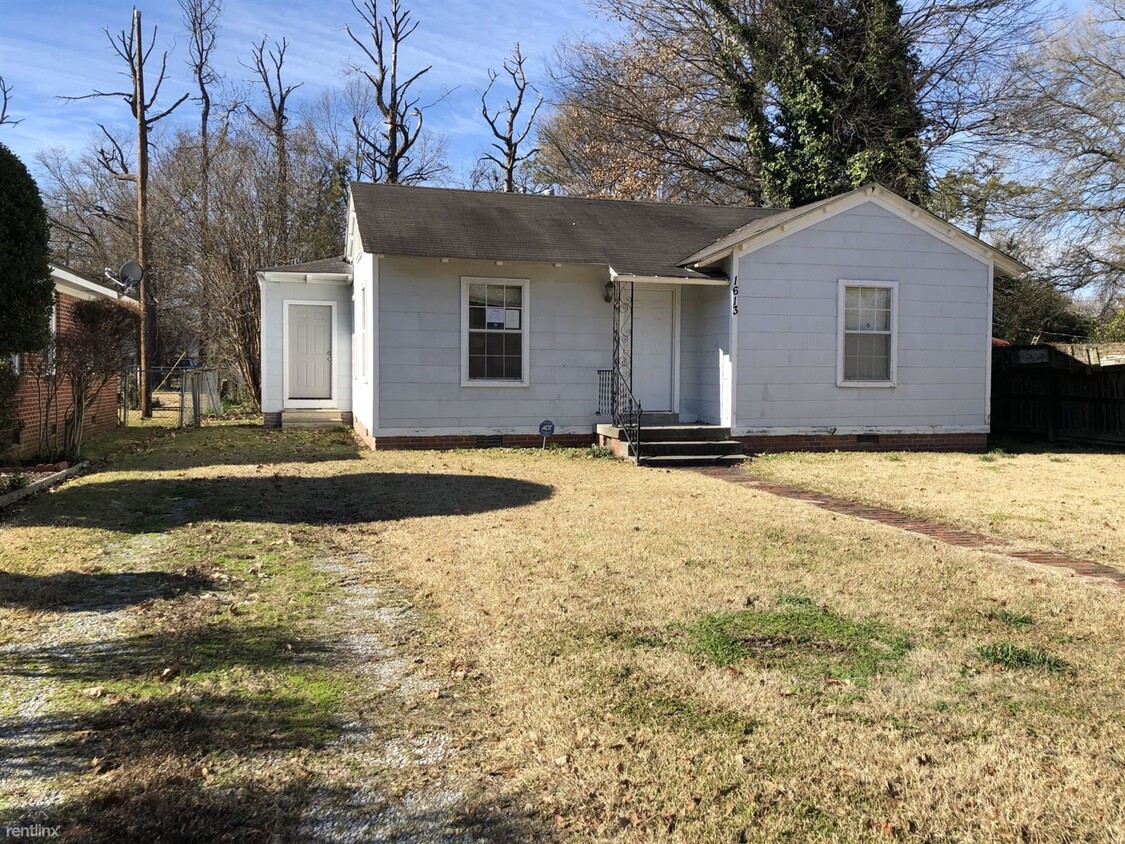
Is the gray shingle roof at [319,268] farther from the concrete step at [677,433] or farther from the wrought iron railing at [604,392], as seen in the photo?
the concrete step at [677,433]

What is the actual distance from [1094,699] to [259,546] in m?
5.53

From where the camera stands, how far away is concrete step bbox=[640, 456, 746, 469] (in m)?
11.7

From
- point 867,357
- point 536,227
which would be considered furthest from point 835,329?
point 536,227

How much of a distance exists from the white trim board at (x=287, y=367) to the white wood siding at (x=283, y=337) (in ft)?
0.07

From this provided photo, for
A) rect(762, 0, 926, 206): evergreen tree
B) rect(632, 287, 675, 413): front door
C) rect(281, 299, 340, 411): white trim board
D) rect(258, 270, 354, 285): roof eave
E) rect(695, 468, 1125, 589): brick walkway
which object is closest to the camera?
rect(695, 468, 1125, 589): brick walkway

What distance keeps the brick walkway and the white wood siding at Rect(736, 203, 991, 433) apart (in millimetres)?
2989

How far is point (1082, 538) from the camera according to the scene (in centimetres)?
689

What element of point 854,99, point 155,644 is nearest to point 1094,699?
point 155,644

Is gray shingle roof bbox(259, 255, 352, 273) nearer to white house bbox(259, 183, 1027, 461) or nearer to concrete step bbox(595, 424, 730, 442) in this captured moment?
white house bbox(259, 183, 1027, 461)

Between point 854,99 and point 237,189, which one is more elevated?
point 854,99

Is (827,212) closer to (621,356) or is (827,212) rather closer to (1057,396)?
(621,356)

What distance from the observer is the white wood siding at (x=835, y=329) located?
1298 centimetres

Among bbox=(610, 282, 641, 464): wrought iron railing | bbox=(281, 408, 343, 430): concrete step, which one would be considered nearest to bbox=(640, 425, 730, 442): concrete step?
bbox=(610, 282, 641, 464): wrought iron railing

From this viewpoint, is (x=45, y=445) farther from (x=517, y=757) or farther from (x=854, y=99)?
(x=854, y=99)
